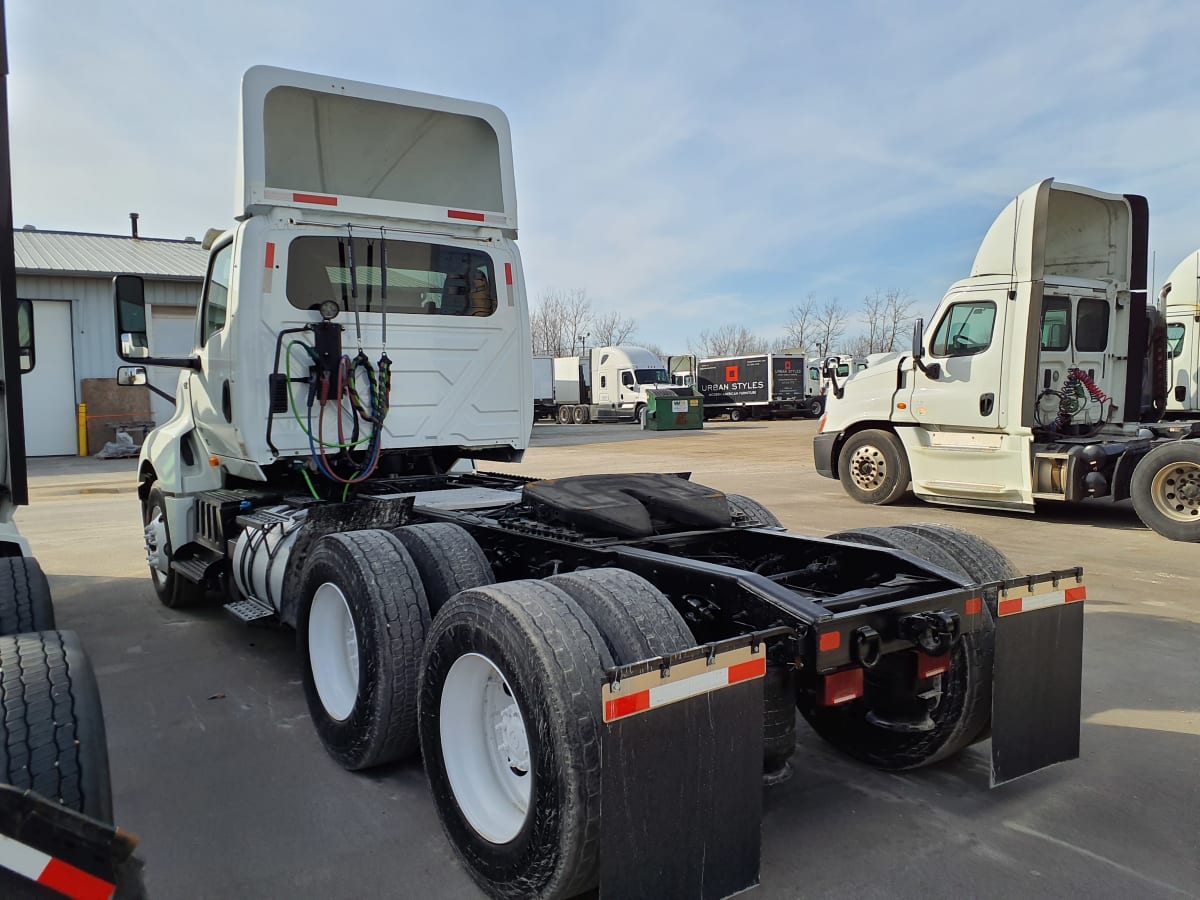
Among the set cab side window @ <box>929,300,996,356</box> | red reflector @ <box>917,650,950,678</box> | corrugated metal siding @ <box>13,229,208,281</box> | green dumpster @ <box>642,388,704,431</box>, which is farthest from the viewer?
green dumpster @ <box>642,388,704,431</box>

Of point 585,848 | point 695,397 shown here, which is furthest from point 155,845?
point 695,397

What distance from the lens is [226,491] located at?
19.3 ft

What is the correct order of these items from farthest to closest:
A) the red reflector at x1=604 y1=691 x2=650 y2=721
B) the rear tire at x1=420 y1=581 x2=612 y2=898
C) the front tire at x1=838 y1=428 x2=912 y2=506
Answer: the front tire at x1=838 y1=428 x2=912 y2=506 < the rear tire at x1=420 y1=581 x2=612 y2=898 < the red reflector at x1=604 y1=691 x2=650 y2=721

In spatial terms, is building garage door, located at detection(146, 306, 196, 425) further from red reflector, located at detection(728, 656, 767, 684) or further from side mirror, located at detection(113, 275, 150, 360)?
red reflector, located at detection(728, 656, 767, 684)

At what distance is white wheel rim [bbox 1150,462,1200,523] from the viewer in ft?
28.2

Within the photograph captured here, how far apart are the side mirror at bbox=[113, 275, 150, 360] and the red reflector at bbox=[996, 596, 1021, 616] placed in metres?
4.87

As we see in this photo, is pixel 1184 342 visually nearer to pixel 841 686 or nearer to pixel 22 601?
pixel 841 686

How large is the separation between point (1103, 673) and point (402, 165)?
537 cm

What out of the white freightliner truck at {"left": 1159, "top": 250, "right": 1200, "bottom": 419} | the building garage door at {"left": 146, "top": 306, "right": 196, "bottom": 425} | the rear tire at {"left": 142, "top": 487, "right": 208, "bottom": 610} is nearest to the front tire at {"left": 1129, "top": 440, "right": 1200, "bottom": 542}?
the white freightliner truck at {"left": 1159, "top": 250, "right": 1200, "bottom": 419}

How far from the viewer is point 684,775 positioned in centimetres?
228

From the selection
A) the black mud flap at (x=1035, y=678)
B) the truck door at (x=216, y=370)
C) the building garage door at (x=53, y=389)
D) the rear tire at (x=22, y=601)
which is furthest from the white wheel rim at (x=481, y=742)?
the building garage door at (x=53, y=389)

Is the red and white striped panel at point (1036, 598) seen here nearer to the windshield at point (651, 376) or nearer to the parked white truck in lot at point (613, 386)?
the parked white truck in lot at point (613, 386)

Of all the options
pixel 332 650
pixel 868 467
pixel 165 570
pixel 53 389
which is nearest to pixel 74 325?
pixel 53 389

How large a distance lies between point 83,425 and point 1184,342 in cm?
2395
